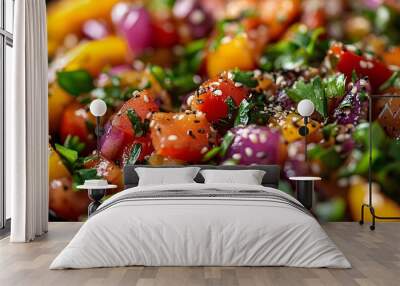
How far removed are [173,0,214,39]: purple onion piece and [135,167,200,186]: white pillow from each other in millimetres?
1539

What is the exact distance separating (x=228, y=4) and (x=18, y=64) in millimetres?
2501

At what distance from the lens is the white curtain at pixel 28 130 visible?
5621 millimetres

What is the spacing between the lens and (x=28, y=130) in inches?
225

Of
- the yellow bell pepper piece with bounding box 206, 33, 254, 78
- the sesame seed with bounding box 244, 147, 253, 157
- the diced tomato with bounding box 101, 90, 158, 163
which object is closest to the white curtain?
the diced tomato with bounding box 101, 90, 158, 163

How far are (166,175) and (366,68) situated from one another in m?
2.45

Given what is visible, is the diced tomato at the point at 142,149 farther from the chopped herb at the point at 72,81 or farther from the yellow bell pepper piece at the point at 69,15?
the yellow bell pepper piece at the point at 69,15

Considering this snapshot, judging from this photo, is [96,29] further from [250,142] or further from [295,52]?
[295,52]

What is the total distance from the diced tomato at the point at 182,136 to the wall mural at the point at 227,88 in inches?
0.4

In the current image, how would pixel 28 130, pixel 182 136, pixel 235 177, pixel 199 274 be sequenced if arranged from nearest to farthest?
pixel 199 274, pixel 28 130, pixel 235 177, pixel 182 136

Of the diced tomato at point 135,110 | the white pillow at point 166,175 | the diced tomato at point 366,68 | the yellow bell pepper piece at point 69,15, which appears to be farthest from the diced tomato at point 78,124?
the diced tomato at point 366,68

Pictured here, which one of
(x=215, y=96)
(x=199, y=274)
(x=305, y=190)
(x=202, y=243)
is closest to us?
(x=199, y=274)

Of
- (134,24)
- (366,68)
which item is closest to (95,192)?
(134,24)

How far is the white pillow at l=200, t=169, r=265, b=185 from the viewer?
6305 mm

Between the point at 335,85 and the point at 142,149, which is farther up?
the point at 335,85
